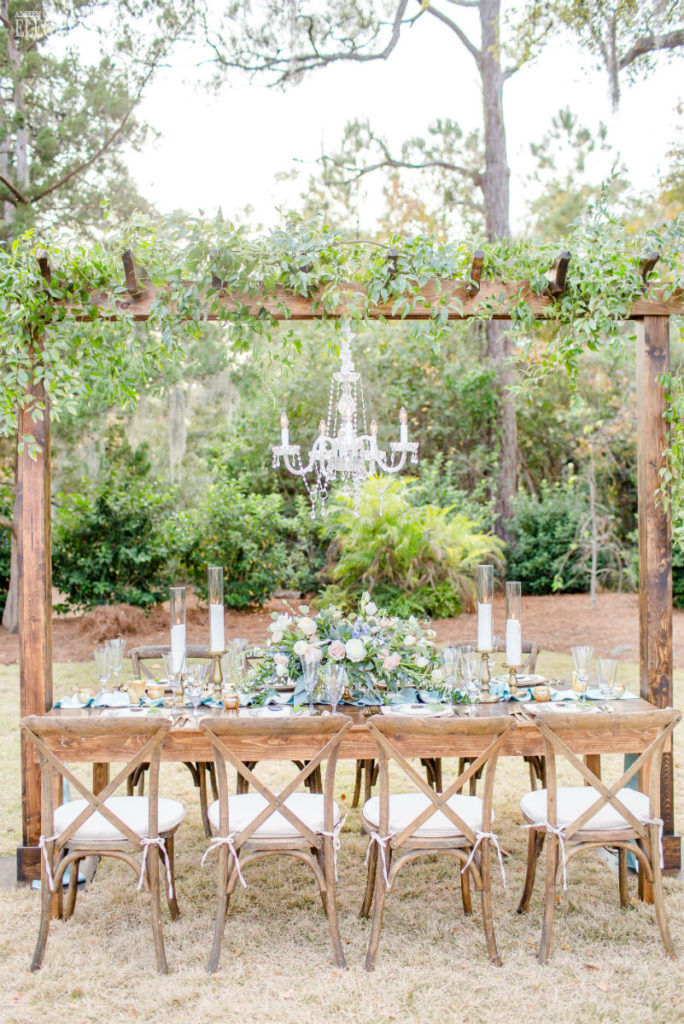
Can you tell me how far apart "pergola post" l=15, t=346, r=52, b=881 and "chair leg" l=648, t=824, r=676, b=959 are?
247 cm

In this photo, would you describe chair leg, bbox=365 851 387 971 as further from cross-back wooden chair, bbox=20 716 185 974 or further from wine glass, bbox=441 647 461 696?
wine glass, bbox=441 647 461 696

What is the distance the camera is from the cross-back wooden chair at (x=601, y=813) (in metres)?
2.75

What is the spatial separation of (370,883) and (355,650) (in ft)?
2.90

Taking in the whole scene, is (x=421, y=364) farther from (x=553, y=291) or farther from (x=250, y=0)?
(x=553, y=291)

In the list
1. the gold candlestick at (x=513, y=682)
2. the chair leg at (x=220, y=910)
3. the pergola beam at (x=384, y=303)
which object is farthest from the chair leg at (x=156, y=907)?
the pergola beam at (x=384, y=303)

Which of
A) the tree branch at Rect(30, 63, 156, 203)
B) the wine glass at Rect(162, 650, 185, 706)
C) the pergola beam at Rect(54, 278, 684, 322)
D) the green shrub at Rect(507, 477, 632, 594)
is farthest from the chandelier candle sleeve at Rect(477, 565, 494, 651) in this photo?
the green shrub at Rect(507, 477, 632, 594)

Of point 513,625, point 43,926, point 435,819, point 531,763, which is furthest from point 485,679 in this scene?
point 43,926

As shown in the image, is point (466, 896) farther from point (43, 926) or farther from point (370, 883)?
point (43, 926)

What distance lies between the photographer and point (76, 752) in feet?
9.43

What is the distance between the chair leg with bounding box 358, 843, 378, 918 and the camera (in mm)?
2994

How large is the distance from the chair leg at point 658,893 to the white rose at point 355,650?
48.8 inches

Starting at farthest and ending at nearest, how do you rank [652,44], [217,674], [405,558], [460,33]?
[460,33] → [405,558] → [652,44] → [217,674]

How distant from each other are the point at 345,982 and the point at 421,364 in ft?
29.8

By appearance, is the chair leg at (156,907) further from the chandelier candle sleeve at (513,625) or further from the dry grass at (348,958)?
the chandelier candle sleeve at (513,625)
